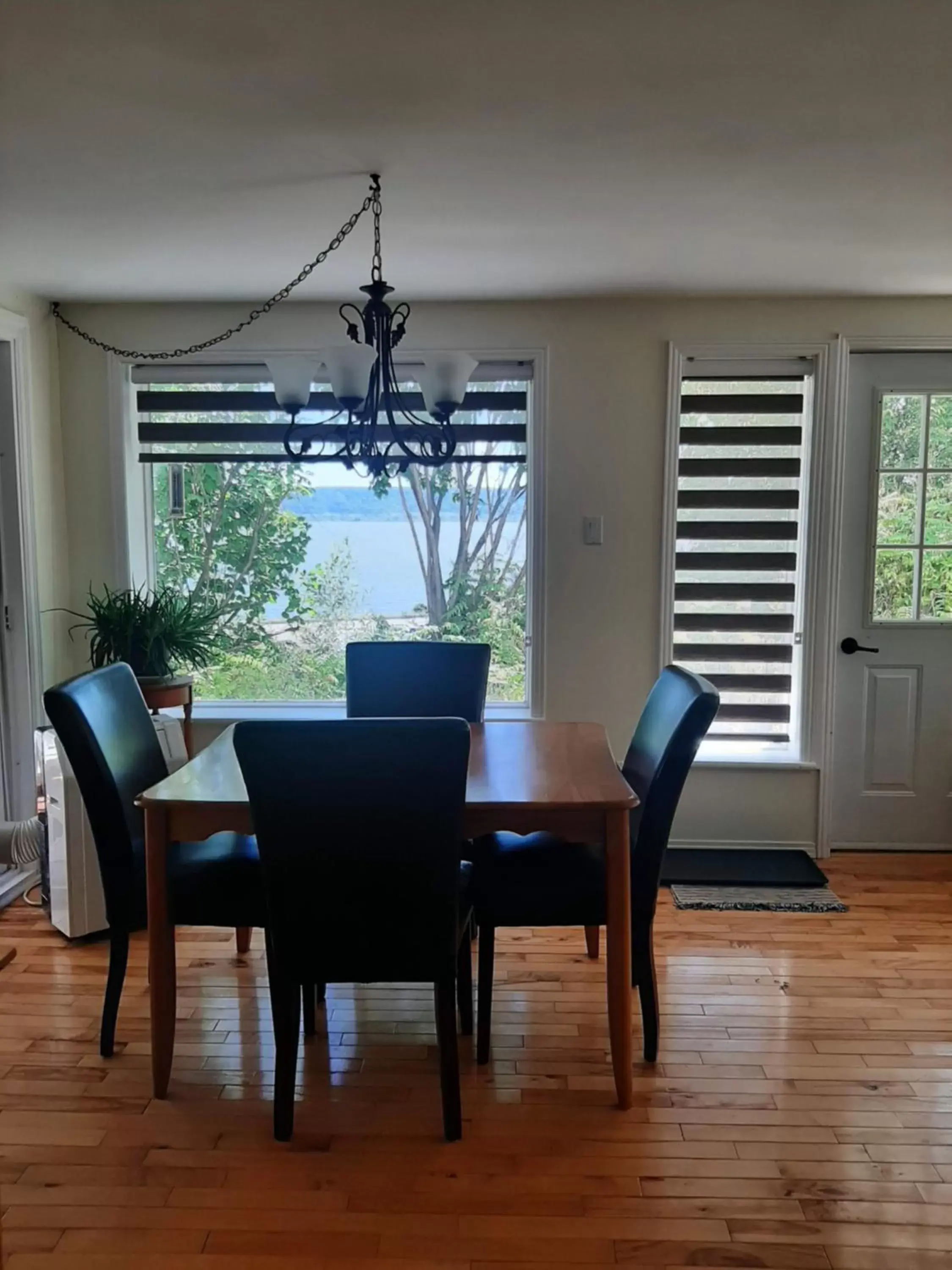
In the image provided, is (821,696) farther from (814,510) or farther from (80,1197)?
(80,1197)

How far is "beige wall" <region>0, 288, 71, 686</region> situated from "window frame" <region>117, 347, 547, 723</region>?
21 centimetres

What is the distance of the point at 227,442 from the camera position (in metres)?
3.60

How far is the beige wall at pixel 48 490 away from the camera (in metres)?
3.31

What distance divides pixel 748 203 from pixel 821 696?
6.39 feet

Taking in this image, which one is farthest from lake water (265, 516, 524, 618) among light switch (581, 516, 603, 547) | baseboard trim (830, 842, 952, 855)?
baseboard trim (830, 842, 952, 855)

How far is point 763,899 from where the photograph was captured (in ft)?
10.3

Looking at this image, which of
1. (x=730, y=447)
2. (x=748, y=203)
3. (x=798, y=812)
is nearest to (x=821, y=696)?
(x=798, y=812)

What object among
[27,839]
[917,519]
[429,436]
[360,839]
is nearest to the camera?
[360,839]

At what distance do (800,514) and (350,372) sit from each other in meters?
2.13

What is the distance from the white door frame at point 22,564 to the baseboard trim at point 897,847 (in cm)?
325

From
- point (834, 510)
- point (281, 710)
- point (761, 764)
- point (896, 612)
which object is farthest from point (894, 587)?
point (281, 710)

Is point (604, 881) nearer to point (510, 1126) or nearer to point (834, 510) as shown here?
point (510, 1126)

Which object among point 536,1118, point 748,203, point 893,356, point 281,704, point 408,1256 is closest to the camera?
point 408,1256

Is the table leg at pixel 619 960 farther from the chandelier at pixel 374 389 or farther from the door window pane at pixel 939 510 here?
the door window pane at pixel 939 510
